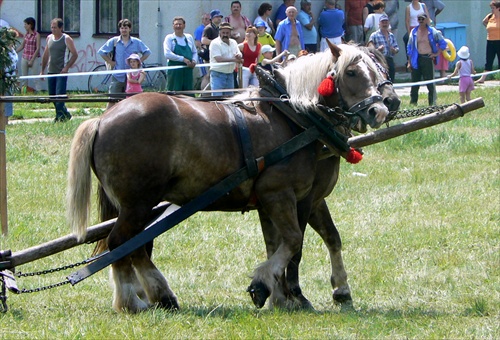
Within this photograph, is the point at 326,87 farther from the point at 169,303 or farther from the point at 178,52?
the point at 178,52

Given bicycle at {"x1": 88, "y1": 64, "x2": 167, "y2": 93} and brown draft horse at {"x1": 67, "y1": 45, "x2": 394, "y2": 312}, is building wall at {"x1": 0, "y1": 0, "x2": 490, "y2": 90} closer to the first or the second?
bicycle at {"x1": 88, "y1": 64, "x2": 167, "y2": 93}

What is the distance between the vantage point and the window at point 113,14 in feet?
80.5

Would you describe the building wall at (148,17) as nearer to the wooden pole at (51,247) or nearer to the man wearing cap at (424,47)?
the man wearing cap at (424,47)

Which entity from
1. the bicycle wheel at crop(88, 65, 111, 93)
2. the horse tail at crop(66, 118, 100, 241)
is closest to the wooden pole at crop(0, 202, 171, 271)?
the horse tail at crop(66, 118, 100, 241)

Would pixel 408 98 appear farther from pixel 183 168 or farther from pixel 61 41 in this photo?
pixel 183 168

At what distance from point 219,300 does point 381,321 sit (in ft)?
4.83

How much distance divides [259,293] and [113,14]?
62.4 ft

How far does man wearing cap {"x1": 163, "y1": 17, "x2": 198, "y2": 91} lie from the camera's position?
17.3 meters

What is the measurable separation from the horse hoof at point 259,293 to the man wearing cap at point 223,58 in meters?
10.3

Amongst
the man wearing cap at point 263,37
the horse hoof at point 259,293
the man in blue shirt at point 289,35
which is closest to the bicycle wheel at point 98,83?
the man wearing cap at point 263,37

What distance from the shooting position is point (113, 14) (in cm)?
2462

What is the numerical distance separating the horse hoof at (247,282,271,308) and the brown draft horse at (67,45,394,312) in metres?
0.01

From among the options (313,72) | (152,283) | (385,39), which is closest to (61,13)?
(385,39)

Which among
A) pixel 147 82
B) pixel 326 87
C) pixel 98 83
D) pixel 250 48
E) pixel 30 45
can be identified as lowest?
pixel 98 83
